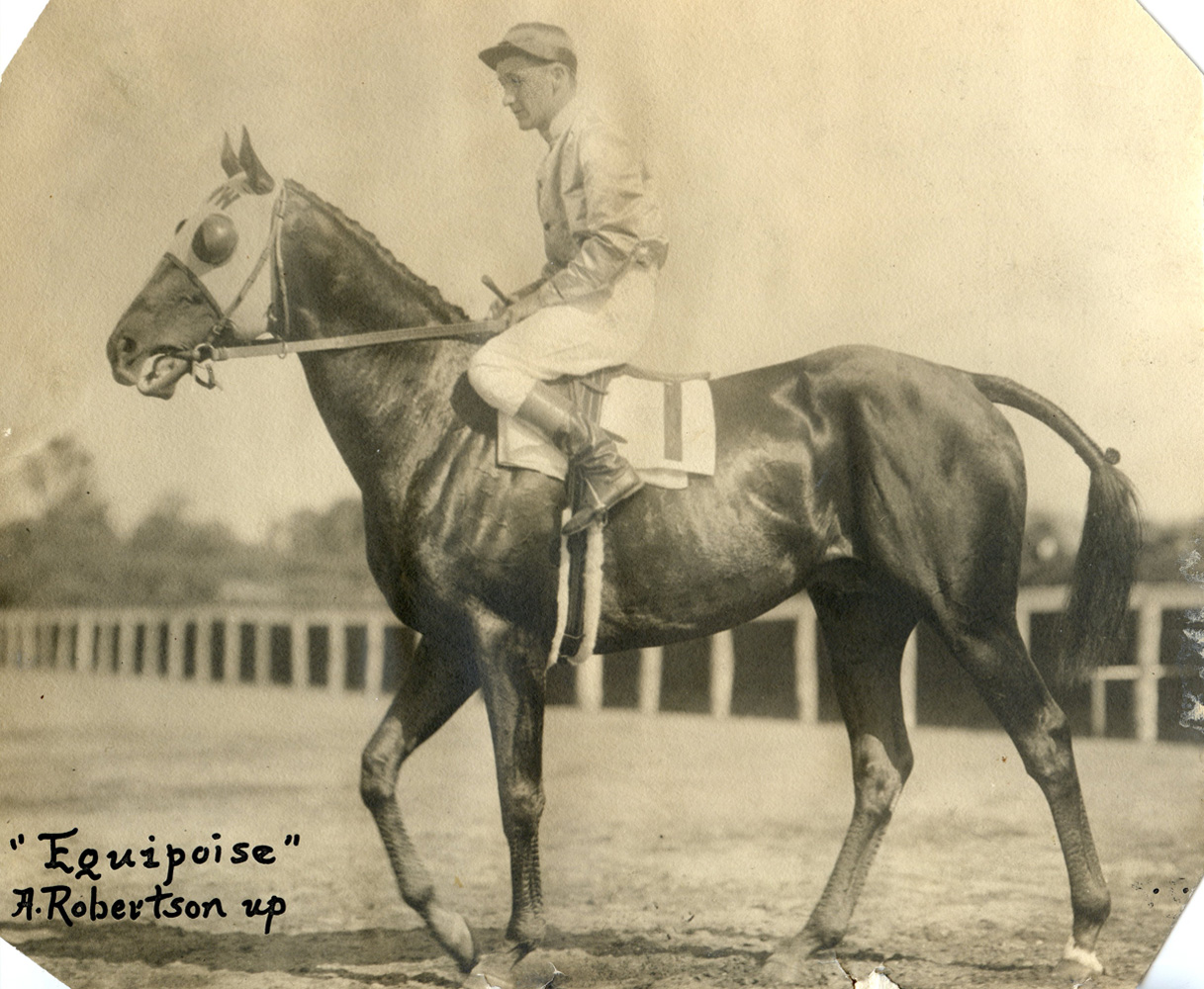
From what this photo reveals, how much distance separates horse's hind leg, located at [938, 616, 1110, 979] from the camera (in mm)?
3092

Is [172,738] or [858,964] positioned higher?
[172,738]

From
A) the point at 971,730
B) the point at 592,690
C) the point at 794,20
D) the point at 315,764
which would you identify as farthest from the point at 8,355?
the point at 971,730

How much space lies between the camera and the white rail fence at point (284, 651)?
3086 mm

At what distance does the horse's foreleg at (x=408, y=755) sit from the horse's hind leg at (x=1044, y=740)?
1282 mm

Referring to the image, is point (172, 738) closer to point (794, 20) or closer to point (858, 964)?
point (858, 964)

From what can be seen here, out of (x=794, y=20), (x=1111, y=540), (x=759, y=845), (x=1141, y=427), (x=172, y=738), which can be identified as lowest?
(x=759, y=845)

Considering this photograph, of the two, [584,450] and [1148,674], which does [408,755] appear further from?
[1148,674]

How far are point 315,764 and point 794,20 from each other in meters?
2.34

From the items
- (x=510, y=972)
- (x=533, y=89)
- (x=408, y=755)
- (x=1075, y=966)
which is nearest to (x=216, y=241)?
(x=533, y=89)

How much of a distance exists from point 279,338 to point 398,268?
359mm

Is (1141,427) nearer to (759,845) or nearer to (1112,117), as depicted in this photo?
(1112,117)

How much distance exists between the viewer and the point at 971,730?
10.3 ft

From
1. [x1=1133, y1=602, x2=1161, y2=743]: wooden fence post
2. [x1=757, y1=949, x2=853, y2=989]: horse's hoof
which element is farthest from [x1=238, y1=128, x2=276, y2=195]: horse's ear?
[x1=1133, y1=602, x2=1161, y2=743]: wooden fence post

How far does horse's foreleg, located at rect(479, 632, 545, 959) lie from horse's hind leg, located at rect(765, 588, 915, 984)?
65cm
